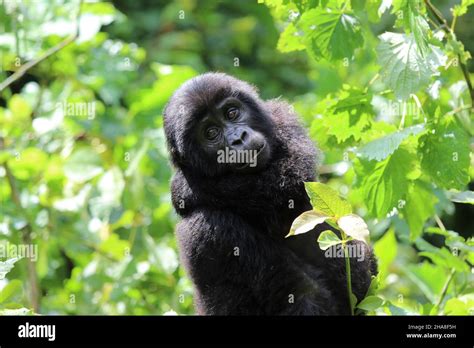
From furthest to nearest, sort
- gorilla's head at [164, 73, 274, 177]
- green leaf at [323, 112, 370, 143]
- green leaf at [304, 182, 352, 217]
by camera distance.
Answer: gorilla's head at [164, 73, 274, 177] → green leaf at [323, 112, 370, 143] → green leaf at [304, 182, 352, 217]

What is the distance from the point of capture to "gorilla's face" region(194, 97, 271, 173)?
2.95 metres

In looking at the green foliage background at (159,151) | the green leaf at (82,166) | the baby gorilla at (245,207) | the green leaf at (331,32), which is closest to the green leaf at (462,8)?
the green foliage background at (159,151)

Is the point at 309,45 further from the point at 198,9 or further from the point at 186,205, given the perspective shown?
the point at 198,9

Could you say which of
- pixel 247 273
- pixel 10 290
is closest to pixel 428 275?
pixel 247 273

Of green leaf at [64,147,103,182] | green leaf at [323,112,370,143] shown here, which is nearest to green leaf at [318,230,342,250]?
green leaf at [323,112,370,143]

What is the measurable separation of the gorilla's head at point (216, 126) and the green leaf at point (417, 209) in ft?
1.94

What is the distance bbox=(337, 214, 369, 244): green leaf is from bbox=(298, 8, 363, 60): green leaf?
873mm

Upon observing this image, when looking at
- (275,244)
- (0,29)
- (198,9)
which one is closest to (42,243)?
(0,29)

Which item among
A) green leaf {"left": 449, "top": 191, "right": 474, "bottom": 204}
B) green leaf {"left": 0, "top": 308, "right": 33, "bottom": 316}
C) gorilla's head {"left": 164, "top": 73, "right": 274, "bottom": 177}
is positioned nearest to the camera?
green leaf {"left": 0, "top": 308, "right": 33, "bottom": 316}

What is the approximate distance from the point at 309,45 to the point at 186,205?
792 millimetres

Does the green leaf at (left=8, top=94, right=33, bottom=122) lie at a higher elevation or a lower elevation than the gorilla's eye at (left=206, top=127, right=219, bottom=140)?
lower

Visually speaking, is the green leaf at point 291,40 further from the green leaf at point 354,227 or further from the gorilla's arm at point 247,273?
the green leaf at point 354,227

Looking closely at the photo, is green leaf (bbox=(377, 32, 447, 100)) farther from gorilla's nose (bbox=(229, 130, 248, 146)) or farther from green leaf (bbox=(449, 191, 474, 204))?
gorilla's nose (bbox=(229, 130, 248, 146))

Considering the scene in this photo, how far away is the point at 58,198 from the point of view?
433 centimetres
